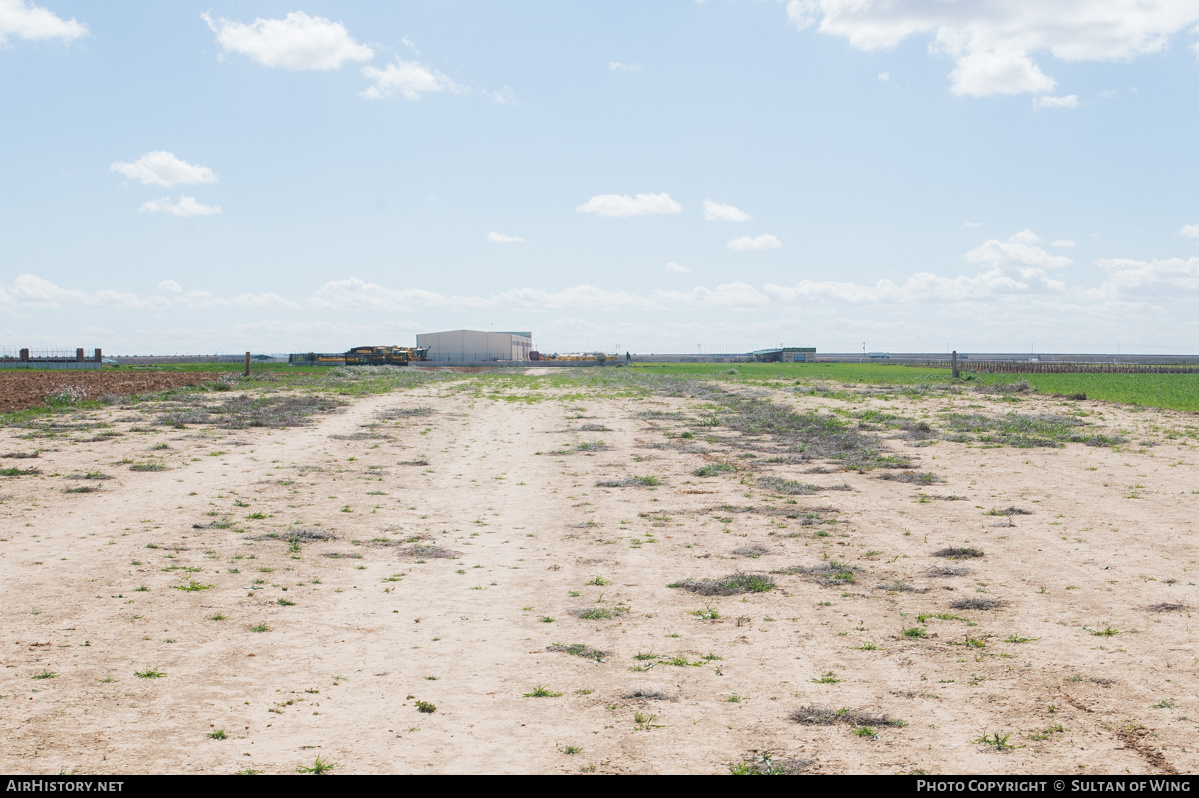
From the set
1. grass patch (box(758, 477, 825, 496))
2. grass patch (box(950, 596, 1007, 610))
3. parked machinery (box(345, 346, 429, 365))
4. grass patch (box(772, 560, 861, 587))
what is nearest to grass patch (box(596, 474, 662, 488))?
grass patch (box(758, 477, 825, 496))

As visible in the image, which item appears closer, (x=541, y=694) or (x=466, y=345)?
(x=541, y=694)

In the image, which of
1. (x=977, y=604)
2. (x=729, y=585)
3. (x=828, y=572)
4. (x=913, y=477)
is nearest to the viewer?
(x=977, y=604)

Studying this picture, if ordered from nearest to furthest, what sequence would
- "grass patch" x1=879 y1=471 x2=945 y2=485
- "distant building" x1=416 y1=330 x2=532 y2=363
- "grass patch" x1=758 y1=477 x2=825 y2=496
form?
"grass patch" x1=758 y1=477 x2=825 y2=496
"grass patch" x1=879 y1=471 x2=945 y2=485
"distant building" x1=416 y1=330 x2=532 y2=363

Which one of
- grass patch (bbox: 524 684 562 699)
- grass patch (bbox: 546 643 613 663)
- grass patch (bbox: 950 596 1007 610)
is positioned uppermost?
grass patch (bbox: 950 596 1007 610)

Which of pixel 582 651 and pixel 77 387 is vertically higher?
pixel 77 387

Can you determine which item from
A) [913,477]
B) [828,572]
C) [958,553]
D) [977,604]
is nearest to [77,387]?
[913,477]

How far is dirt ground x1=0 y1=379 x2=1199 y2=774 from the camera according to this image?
Result: 19.7 feet

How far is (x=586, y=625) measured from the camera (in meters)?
8.94

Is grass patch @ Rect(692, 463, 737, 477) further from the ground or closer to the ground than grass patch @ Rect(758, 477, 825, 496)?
further from the ground

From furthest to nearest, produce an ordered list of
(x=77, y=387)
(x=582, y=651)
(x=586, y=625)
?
(x=77, y=387), (x=586, y=625), (x=582, y=651)

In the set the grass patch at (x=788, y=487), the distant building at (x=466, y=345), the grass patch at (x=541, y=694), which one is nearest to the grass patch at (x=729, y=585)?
the grass patch at (x=541, y=694)

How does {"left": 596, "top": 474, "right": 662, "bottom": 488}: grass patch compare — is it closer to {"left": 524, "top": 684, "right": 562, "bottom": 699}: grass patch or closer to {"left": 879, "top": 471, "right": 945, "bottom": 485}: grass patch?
{"left": 879, "top": 471, "right": 945, "bottom": 485}: grass patch

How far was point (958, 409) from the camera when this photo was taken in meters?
35.5

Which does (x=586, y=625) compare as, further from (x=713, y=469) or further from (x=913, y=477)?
(x=913, y=477)
